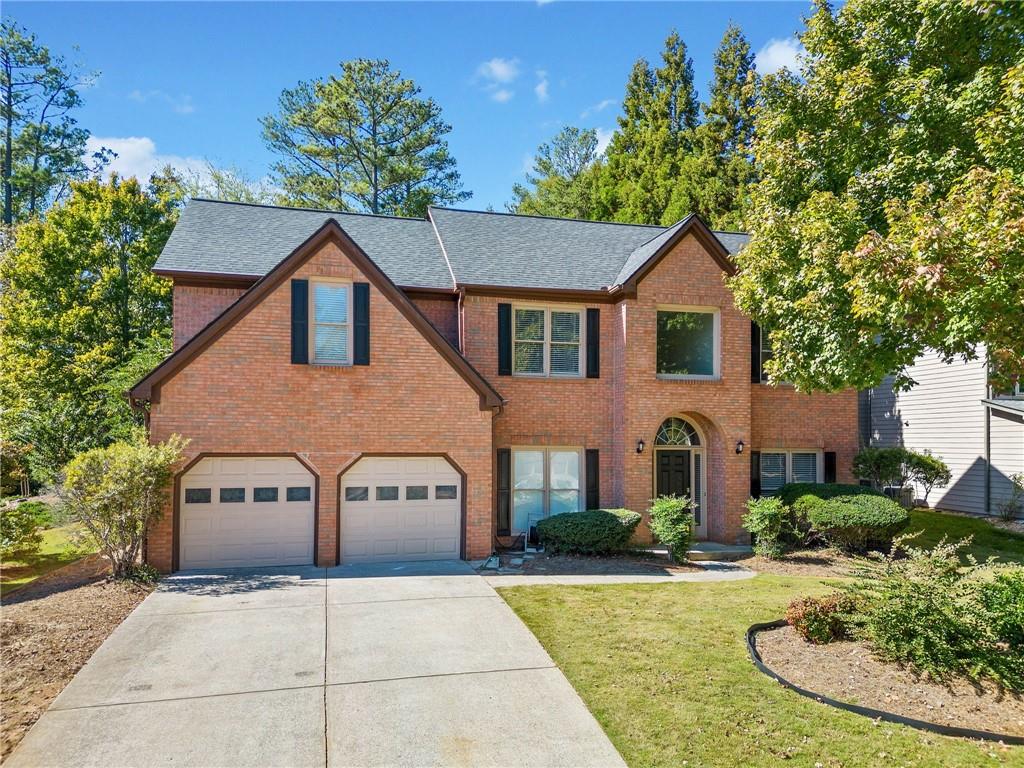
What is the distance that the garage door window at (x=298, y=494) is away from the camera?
12.3 metres

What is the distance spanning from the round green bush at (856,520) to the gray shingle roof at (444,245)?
22.4 ft

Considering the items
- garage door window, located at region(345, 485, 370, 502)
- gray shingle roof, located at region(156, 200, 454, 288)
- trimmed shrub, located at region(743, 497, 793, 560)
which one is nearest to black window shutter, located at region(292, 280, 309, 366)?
gray shingle roof, located at region(156, 200, 454, 288)

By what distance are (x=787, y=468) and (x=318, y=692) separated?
Answer: 530 inches

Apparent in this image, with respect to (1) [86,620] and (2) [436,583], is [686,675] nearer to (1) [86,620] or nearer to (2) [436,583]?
(2) [436,583]

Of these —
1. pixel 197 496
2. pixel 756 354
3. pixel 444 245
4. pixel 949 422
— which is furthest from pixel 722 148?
pixel 197 496

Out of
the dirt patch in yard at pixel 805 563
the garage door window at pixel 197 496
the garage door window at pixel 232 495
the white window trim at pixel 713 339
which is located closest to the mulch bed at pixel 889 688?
the dirt patch in yard at pixel 805 563

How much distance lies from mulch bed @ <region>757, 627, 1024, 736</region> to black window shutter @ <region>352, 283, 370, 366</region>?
8.72 meters

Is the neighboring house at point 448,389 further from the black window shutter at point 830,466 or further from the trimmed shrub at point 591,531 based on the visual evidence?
the trimmed shrub at point 591,531

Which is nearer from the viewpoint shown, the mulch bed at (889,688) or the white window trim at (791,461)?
the mulch bed at (889,688)

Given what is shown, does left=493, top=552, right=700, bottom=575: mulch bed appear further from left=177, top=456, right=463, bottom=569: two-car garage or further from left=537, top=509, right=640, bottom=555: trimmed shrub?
left=177, top=456, right=463, bottom=569: two-car garage

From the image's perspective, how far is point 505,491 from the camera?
14.7m

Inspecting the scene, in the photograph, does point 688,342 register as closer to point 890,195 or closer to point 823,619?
point 890,195

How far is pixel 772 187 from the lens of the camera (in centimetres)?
1254

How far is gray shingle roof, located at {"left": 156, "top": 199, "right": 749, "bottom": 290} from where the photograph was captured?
1469 centimetres
